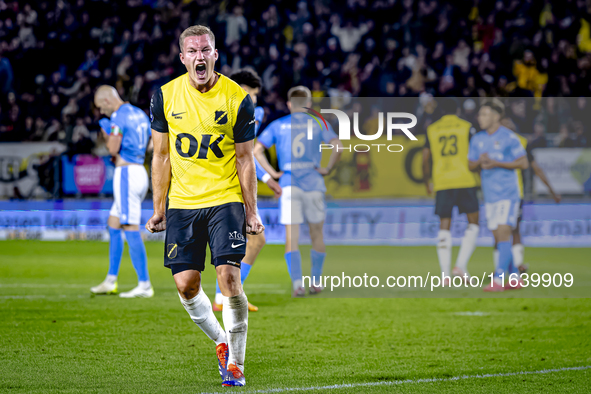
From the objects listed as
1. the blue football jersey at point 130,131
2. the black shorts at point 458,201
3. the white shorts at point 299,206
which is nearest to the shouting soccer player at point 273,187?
the white shorts at point 299,206

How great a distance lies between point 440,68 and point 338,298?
11.1m

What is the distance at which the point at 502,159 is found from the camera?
9344mm

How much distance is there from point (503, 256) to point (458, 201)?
0.89m

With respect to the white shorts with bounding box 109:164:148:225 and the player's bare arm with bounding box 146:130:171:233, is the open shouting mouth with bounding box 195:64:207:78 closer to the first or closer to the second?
the player's bare arm with bounding box 146:130:171:233

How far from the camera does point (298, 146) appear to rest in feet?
27.6

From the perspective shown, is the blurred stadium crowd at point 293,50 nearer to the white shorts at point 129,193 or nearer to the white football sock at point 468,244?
the white football sock at point 468,244

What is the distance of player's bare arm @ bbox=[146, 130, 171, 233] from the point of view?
15.1 ft

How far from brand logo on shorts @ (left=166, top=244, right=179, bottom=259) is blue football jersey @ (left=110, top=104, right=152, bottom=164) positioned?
390 cm

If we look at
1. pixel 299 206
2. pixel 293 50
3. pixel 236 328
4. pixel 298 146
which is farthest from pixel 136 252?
pixel 293 50

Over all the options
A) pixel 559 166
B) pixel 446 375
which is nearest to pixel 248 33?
pixel 559 166

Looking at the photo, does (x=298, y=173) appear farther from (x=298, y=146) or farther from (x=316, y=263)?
(x=316, y=263)

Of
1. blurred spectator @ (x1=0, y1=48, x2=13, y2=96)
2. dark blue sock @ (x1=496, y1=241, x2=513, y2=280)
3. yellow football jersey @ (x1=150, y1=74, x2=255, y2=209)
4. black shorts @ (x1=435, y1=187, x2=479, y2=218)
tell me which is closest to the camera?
yellow football jersey @ (x1=150, y1=74, x2=255, y2=209)

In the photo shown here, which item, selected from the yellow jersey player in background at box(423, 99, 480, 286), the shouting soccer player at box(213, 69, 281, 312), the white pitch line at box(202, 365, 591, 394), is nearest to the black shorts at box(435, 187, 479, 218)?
the yellow jersey player in background at box(423, 99, 480, 286)

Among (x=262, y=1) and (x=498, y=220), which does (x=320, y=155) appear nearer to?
(x=498, y=220)
